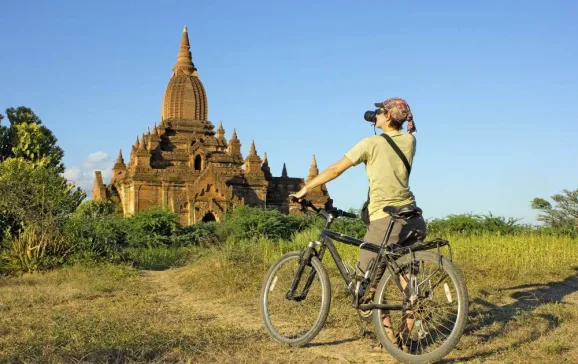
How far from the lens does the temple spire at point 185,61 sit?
119 ft

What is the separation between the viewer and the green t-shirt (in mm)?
4145

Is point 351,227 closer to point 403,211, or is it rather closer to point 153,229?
point 153,229

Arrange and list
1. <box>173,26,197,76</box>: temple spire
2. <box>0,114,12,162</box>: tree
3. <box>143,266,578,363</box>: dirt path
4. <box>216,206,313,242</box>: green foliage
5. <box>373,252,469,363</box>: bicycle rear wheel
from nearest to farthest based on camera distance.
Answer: <box>373,252,469,363</box>: bicycle rear wheel
<box>143,266,578,363</box>: dirt path
<box>216,206,313,242</box>: green foliage
<box>0,114,12,162</box>: tree
<box>173,26,197,76</box>: temple spire

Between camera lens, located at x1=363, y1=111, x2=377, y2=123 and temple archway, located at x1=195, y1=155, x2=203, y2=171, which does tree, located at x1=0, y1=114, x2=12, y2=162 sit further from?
camera lens, located at x1=363, y1=111, x2=377, y2=123

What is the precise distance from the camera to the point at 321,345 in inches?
171

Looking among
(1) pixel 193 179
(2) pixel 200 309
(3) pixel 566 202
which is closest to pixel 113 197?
(1) pixel 193 179

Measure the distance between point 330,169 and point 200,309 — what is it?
256cm

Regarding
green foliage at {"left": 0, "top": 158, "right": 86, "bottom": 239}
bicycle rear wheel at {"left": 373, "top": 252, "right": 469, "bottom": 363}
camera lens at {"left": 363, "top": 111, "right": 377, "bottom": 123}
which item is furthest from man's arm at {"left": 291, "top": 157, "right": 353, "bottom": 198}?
green foliage at {"left": 0, "top": 158, "right": 86, "bottom": 239}

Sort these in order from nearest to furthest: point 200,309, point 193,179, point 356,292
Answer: point 356,292
point 200,309
point 193,179

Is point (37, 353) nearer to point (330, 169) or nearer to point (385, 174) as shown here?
point (330, 169)

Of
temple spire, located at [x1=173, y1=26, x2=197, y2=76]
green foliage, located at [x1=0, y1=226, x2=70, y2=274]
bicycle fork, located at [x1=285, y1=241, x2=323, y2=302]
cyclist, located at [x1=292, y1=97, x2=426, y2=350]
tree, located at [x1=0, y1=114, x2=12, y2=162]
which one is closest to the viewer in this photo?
cyclist, located at [x1=292, y1=97, x2=426, y2=350]

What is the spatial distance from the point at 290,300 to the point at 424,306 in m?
1.04

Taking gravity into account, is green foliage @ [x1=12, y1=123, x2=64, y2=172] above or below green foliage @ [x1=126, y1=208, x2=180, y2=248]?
above

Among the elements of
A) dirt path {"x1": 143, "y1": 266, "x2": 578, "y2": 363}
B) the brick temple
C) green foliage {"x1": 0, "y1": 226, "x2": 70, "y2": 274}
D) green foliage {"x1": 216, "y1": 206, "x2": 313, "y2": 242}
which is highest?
the brick temple
